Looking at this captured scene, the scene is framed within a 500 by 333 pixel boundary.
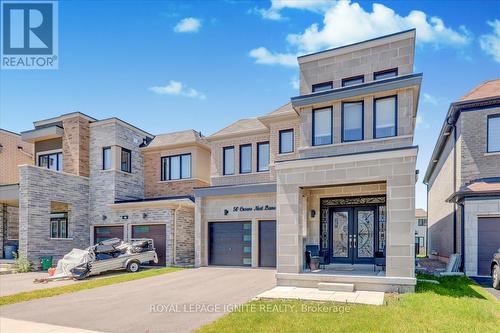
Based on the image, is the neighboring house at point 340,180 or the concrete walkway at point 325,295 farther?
the neighboring house at point 340,180

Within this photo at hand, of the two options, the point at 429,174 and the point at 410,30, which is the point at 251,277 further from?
the point at 429,174

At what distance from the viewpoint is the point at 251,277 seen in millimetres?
13367

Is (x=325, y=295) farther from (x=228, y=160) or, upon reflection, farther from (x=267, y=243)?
(x=228, y=160)

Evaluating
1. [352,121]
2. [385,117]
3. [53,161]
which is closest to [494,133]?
[385,117]

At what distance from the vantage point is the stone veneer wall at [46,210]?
683 inches

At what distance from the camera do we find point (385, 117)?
1168cm

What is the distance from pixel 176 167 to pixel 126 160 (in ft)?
10.6

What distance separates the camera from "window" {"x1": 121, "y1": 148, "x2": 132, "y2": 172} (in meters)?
20.5

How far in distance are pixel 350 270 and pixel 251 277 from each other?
397cm

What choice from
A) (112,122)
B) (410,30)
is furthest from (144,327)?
(112,122)

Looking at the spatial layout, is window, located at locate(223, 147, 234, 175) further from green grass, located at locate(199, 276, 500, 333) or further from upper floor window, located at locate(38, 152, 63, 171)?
upper floor window, located at locate(38, 152, 63, 171)

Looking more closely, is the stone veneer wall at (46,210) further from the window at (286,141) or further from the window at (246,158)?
the window at (286,141)

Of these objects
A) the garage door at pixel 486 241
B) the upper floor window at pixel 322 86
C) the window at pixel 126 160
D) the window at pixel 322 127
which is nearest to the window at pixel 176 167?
the window at pixel 126 160

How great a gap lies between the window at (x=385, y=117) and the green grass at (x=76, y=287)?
37.2 feet
